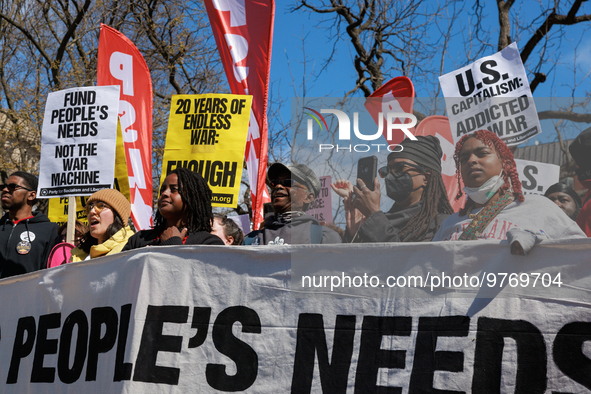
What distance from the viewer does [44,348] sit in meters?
A: 3.16

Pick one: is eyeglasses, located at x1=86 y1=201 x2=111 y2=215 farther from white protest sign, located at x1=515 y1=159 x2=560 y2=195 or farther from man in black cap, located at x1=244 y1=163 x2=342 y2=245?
white protest sign, located at x1=515 y1=159 x2=560 y2=195

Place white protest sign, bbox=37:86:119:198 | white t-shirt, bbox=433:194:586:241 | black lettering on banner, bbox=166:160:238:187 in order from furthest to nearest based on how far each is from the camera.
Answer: black lettering on banner, bbox=166:160:238:187
white protest sign, bbox=37:86:119:198
white t-shirt, bbox=433:194:586:241

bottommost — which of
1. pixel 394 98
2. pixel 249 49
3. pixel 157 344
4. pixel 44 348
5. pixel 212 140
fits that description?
pixel 44 348

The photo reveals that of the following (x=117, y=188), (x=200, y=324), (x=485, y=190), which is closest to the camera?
(x=200, y=324)

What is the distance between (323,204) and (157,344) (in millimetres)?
1801

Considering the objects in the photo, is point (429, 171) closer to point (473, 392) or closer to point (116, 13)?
point (473, 392)

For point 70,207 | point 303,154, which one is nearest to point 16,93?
point 70,207

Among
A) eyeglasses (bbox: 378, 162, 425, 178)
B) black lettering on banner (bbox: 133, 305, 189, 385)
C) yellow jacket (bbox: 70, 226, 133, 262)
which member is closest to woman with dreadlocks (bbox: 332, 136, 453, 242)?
eyeglasses (bbox: 378, 162, 425, 178)

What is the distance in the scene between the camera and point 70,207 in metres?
4.96

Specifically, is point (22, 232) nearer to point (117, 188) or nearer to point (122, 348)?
point (117, 188)

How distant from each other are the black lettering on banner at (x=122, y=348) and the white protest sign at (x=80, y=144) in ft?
7.70

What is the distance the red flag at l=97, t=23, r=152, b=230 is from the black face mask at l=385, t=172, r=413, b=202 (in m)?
3.55

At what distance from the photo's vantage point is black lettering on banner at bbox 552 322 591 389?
85.4 inches

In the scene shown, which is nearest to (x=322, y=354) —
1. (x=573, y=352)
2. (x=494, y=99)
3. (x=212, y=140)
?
(x=573, y=352)
